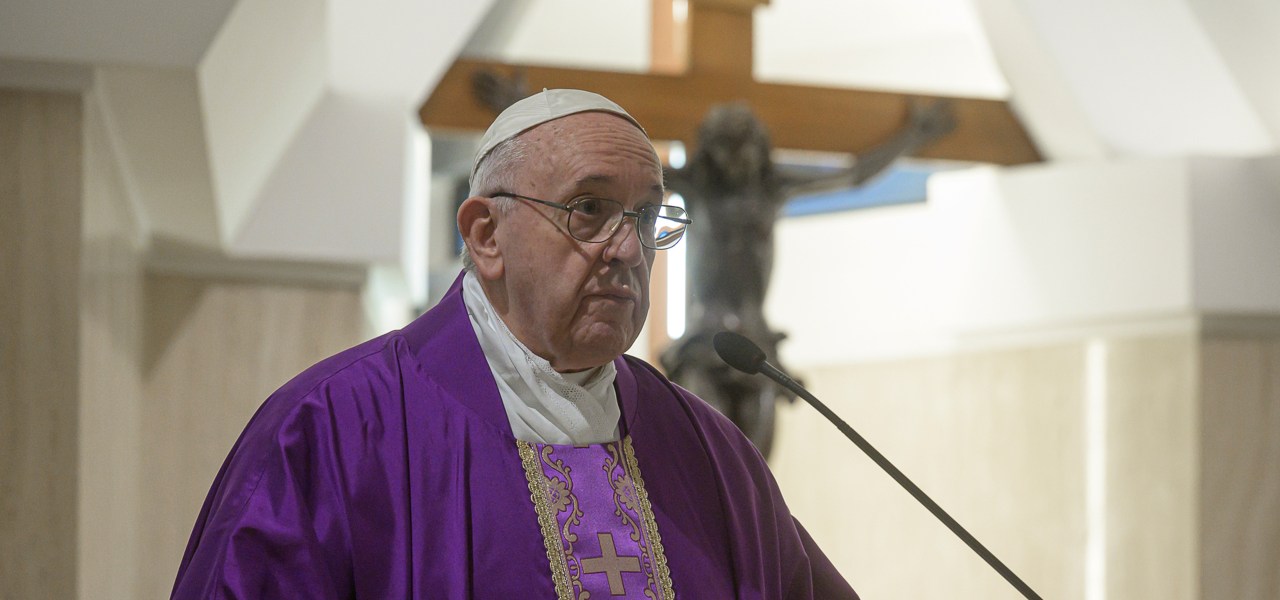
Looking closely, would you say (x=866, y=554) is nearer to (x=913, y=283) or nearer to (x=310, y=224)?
(x=913, y=283)

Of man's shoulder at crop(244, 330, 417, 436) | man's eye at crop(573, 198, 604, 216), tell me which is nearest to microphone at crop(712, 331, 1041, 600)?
man's eye at crop(573, 198, 604, 216)

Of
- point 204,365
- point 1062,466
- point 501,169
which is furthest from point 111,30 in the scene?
point 1062,466

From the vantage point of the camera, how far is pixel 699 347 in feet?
22.5

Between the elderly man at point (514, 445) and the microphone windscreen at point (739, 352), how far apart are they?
0.16 meters

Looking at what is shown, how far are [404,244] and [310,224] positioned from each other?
0.40 meters

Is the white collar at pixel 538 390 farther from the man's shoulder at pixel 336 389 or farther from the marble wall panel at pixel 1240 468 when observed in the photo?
the marble wall panel at pixel 1240 468

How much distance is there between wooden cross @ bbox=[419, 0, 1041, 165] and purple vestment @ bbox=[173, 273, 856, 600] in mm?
4778

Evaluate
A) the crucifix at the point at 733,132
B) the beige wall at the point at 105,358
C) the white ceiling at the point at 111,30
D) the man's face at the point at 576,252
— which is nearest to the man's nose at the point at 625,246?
the man's face at the point at 576,252

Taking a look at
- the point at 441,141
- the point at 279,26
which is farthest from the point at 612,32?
the point at 279,26

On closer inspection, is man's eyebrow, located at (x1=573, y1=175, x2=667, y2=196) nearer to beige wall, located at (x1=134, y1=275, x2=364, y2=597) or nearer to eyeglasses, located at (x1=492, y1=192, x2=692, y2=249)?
eyeglasses, located at (x1=492, y1=192, x2=692, y2=249)

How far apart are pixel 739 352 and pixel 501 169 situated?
48cm

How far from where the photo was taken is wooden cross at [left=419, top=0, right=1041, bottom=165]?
7.55 meters

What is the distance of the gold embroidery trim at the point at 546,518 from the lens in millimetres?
2541

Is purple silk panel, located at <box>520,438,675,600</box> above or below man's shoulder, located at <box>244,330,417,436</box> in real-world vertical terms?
below
